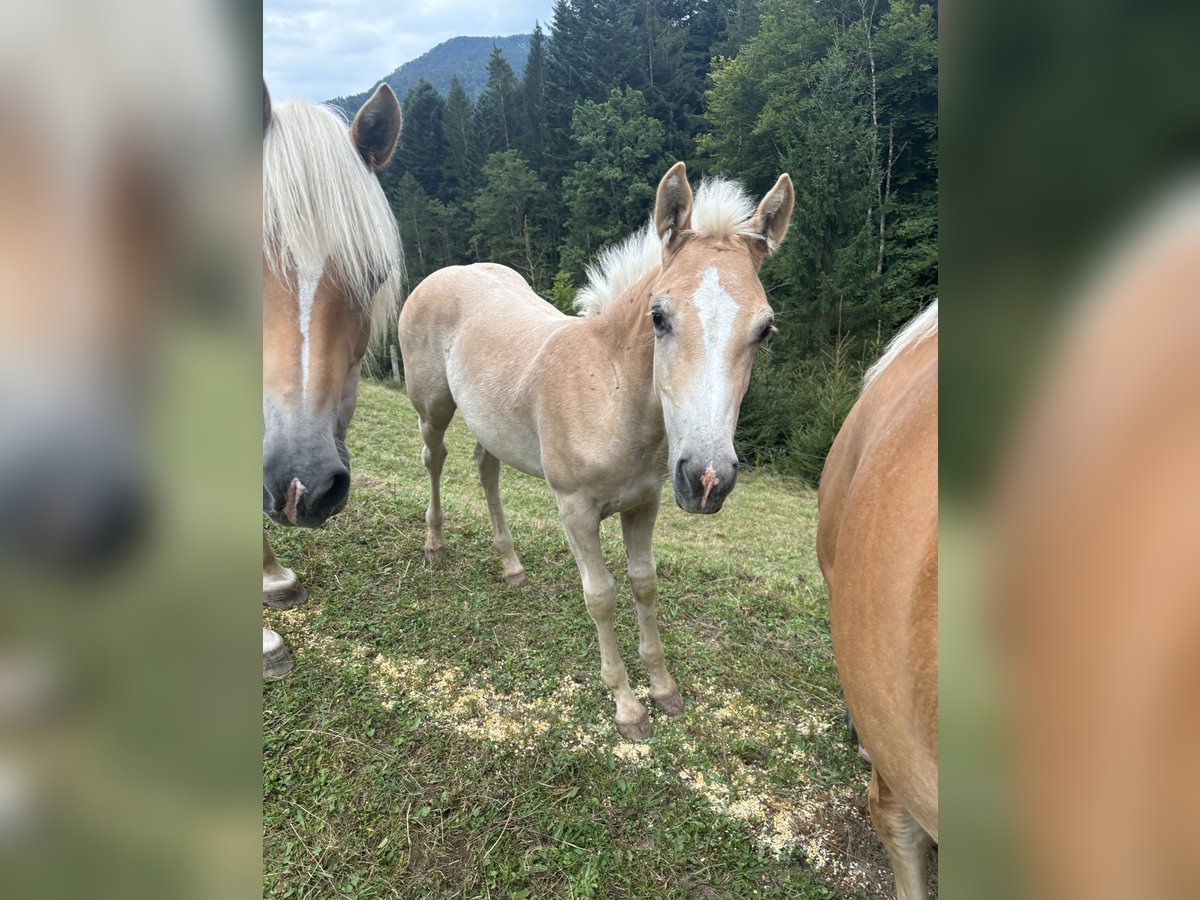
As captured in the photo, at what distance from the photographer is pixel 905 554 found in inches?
39.4

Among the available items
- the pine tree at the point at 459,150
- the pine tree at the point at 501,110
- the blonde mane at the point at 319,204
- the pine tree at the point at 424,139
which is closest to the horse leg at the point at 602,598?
the blonde mane at the point at 319,204

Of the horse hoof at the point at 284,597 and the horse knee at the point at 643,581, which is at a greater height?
the horse knee at the point at 643,581

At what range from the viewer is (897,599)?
3.28ft

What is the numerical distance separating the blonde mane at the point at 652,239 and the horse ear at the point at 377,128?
104 cm

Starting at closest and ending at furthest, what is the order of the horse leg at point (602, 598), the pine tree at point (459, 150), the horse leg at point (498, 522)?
the horse leg at point (602, 598), the horse leg at point (498, 522), the pine tree at point (459, 150)

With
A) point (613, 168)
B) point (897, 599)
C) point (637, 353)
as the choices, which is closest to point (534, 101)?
point (613, 168)

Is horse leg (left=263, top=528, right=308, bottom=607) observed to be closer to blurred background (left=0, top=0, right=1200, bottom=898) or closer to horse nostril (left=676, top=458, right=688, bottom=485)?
horse nostril (left=676, top=458, right=688, bottom=485)

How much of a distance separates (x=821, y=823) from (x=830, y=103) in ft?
50.1

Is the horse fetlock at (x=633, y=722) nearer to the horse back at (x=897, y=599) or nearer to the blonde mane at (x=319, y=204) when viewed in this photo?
the horse back at (x=897, y=599)

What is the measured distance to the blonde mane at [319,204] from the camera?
44.8 inches
